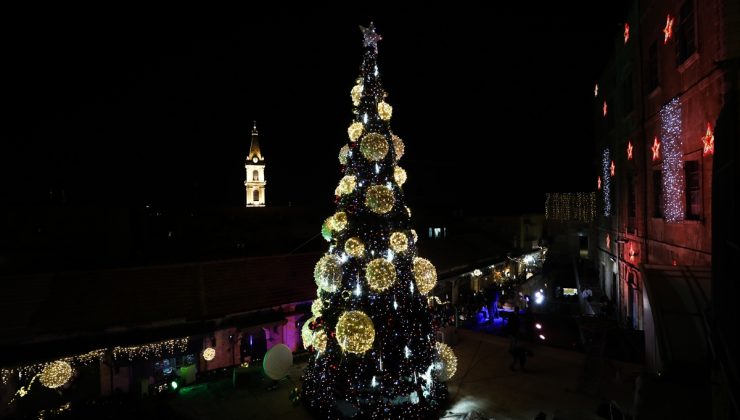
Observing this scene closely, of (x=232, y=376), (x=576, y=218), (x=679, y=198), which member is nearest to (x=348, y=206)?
(x=232, y=376)

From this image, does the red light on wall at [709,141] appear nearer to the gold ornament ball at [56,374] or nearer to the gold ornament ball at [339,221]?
the gold ornament ball at [339,221]

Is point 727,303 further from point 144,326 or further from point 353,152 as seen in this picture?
point 144,326

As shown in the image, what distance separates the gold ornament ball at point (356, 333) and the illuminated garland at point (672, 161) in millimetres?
8700

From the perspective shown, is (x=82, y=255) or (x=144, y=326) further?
(x=82, y=255)

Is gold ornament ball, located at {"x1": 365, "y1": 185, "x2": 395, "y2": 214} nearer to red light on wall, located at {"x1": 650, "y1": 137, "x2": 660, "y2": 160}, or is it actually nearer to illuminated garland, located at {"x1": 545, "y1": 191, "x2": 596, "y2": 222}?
red light on wall, located at {"x1": 650, "y1": 137, "x2": 660, "y2": 160}

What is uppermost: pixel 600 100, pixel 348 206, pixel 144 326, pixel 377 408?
pixel 600 100

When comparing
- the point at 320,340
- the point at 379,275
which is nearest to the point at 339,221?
the point at 379,275

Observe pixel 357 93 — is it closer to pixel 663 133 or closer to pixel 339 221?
pixel 339 221

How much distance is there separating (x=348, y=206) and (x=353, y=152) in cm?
129

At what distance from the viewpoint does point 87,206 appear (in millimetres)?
17547

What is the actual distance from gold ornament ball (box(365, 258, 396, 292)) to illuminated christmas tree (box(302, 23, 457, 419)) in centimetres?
2

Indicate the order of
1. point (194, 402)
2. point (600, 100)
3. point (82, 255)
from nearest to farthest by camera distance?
1. point (194, 402)
2. point (82, 255)
3. point (600, 100)

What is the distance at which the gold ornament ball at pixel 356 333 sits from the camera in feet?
26.5

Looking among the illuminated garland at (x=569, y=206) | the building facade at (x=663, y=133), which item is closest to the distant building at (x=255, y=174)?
the illuminated garland at (x=569, y=206)
